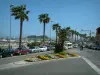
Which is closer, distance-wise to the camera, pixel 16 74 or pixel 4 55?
pixel 16 74

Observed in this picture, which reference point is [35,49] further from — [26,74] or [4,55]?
[26,74]

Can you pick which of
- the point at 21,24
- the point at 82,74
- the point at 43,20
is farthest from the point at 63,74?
the point at 43,20

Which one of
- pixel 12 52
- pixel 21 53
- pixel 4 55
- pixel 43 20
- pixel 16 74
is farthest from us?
pixel 43 20

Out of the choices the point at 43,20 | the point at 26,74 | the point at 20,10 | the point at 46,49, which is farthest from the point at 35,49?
the point at 26,74

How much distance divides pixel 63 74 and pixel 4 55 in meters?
25.1

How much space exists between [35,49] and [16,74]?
4088 centimetres

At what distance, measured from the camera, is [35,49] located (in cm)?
5641

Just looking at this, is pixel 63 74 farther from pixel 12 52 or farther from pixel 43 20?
pixel 43 20

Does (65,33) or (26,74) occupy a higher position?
(65,33)

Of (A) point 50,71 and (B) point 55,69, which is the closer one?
(A) point 50,71

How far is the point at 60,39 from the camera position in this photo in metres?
47.9

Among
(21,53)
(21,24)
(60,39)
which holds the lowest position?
Answer: (21,53)

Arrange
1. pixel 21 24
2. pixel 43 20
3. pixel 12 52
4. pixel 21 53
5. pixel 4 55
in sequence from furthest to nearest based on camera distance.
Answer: pixel 43 20 → pixel 21 24 → pixel 21 53 → pixel 12 52 → pixel 4 55

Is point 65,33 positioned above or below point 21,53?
above
